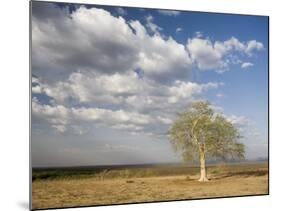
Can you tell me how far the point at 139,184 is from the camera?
630 centimetres

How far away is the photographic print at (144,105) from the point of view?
19.4ft

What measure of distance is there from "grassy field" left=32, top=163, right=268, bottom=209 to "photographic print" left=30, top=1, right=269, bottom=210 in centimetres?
1

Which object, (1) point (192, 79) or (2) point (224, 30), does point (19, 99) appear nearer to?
(1) point (192, 79)

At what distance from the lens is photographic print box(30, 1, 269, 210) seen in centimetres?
591

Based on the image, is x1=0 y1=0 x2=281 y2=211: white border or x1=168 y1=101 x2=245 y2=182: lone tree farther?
x1=168 y1=101 x2=245 y2=182: lone tree

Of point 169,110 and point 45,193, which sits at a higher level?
point 169,110

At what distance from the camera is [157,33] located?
6.36 metres

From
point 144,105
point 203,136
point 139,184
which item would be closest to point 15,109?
point 144,105

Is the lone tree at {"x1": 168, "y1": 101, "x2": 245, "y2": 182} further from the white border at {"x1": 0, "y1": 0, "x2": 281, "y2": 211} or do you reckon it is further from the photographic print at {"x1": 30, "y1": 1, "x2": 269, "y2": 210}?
the white border at {"x1": 0, "y1": 0, "x2": 281, "y2": 211}

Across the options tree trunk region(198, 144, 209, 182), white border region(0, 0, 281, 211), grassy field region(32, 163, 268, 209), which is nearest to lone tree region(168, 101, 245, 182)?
tree trunk region(198, 144, 209, 182)
